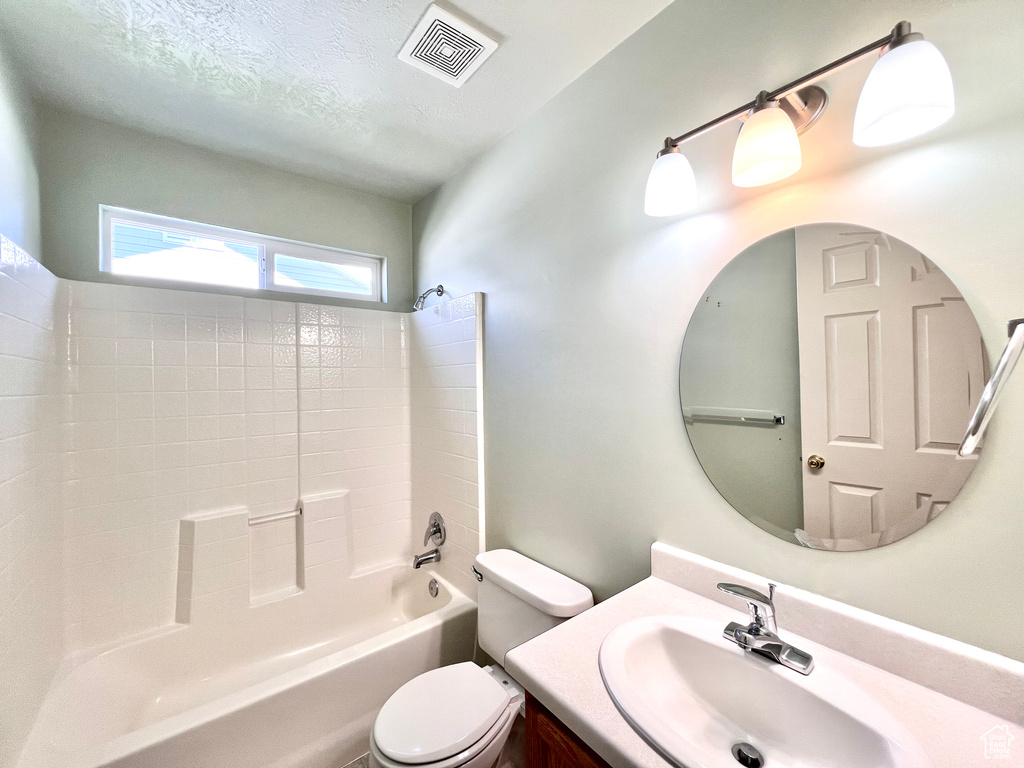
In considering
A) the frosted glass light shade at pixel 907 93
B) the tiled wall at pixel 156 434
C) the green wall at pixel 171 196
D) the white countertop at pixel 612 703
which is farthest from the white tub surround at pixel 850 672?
the green wall at pixel 171 196

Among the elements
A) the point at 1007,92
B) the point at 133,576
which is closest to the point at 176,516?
the point at 133,576

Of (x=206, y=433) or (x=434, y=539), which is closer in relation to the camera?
(x=206, y=433)

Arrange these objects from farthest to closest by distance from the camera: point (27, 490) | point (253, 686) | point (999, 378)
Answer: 1. point (253, 686)
2. point (27, 490)
3. point (999, 378)

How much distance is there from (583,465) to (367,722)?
1263 mm

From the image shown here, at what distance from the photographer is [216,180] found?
1974 millimetres

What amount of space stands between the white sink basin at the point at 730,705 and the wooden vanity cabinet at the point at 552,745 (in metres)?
0.10

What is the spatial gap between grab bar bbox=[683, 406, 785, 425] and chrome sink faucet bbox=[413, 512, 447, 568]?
4.71 ft

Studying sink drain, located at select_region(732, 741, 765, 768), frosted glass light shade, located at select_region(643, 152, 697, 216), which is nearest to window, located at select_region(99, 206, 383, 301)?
frosted glass light shade, located at select_region(643, 152, 697, 216)

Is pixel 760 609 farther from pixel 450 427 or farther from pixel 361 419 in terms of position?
pixel 361 419

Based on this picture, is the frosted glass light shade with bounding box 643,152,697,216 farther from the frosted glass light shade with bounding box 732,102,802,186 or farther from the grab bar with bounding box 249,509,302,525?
the grab bar with bounding box 249,509,302,525

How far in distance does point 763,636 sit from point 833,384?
1.81ft

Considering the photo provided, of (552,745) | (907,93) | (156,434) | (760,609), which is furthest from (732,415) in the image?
(156,434)

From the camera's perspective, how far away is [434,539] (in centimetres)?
214

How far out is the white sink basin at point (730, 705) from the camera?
2.15 ft
